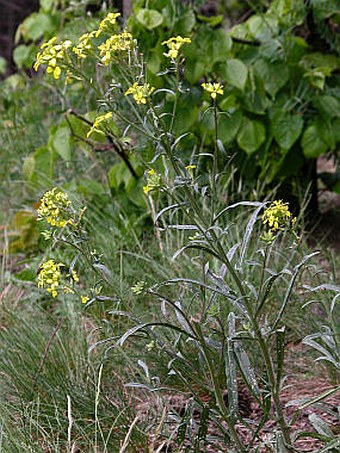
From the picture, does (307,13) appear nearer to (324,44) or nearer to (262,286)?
(324,44)

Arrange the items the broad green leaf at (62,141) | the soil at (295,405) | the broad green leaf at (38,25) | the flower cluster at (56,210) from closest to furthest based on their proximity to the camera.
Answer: the flower cluster at (56,210) → the soil at (295,405) → the broad green leaf at (62,141) → the broad green leaf at (38,25)

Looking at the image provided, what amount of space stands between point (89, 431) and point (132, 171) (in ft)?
5.19

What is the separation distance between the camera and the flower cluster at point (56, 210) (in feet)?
5.06

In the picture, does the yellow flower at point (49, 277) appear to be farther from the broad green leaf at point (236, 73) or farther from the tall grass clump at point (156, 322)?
the broad green leaf at point (236, 73)

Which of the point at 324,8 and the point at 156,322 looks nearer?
the point at 156,322

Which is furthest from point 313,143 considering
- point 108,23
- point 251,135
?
point 108,23

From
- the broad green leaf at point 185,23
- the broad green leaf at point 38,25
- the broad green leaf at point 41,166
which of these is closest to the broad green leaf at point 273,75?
the broad green leaf at point 185,23

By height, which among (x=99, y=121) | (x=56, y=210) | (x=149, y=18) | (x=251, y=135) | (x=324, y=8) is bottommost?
(x=251, y=135)

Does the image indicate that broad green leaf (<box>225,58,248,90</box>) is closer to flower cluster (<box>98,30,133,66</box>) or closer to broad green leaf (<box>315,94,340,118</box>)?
broad green leaf (<box>315,94,340,118</box>)

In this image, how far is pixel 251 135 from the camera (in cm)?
327

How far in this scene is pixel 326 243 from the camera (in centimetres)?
341

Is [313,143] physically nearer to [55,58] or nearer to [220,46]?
[220,46]

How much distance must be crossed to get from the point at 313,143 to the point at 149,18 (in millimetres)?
859

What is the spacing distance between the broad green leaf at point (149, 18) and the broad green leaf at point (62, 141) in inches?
21.7
